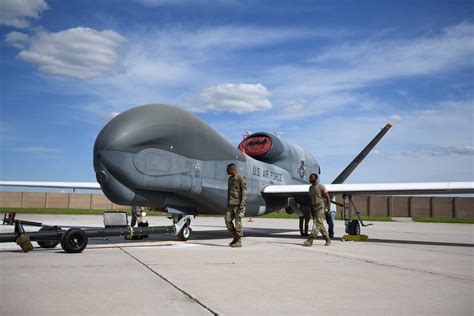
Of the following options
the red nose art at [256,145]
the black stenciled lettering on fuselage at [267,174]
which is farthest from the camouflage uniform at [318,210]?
the red nose art at [256,145]

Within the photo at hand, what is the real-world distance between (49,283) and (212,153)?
270 inches

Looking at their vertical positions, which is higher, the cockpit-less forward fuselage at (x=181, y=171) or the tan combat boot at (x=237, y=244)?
the cockpit-less forward fuselage at (x=181, y=171)

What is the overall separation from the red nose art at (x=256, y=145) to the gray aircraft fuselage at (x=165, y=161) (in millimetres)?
2561

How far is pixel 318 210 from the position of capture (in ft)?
34.2

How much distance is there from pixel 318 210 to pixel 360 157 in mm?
6492

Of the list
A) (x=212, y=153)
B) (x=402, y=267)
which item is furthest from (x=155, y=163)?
(x=402, y=267)

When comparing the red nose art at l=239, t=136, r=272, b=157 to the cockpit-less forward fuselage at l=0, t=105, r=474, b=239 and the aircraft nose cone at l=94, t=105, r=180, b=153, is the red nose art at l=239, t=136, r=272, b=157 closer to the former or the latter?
the cockpit-less forward fuselage at l=0, t=105, r=474, b=239

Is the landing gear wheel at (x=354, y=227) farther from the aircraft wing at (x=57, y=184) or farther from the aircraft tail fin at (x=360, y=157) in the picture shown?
the aircraft wing at (x=57, y=184)

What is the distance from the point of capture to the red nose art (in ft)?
50.5

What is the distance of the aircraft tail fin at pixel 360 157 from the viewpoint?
52.5 ft

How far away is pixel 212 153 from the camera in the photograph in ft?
36.2

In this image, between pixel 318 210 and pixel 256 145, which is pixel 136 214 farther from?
pixel 256 145

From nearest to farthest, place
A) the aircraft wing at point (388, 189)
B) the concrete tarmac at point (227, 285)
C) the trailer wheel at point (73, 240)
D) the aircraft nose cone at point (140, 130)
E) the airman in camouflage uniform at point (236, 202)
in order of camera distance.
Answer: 1. the concrete tarmac at point (227, 285)
2. the trailer wheel at point (73, 240)
3. the aircraft nose cone at point (140, 130)
4. the airman in camouflage uniform at point (236, 202)
5. the aircraft wing at point (388, 189)

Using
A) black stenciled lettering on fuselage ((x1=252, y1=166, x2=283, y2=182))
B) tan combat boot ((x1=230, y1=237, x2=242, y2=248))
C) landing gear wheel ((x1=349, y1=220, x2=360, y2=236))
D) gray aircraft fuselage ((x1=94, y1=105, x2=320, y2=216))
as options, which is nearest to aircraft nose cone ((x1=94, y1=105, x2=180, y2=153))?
gray aircraft fuselage ((x1=94, y1=105, x2=320, y2=216))
